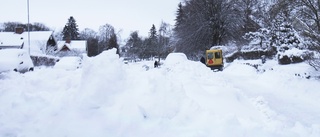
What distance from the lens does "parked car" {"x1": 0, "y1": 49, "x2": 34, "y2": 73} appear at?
55.9 ft

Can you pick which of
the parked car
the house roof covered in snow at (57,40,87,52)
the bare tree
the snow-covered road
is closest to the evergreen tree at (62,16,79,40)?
the house roof covered in snow at (57,40,87,52)

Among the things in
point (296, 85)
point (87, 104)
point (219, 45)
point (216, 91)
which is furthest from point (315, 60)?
point (219, 45)

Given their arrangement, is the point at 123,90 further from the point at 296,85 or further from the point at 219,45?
the point at 219,45

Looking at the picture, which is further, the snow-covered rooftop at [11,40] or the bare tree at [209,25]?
the snow-covered rooftop at [11,40]

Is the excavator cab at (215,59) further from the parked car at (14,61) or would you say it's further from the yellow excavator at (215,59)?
the parked car at (14,61)

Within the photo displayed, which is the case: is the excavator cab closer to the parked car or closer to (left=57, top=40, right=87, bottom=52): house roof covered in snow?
the parked car

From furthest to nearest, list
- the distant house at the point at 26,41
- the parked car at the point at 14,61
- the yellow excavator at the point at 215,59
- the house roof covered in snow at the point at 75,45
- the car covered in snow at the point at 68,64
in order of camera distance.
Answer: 1. the house roof covered in snow at the point at 75,45
2. the distant house at the point at 26,41
3. the yellow excavator at the point at 215,59
4. the car covered in snow at the point at 68,64
5. the parked car at the point at 14,61

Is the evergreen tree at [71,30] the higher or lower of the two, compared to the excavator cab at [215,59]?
higher

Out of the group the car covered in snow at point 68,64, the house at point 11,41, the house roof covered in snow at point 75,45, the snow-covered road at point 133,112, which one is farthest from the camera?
the house roof covered in snow at point 75,45

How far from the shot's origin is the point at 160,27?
101m

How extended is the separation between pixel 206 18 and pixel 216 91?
34236 mm

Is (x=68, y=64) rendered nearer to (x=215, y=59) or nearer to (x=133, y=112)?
(x=215, y=59)

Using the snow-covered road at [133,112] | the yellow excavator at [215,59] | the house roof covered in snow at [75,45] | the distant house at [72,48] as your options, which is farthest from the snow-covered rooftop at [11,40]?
the snow-covered road at [133,112]

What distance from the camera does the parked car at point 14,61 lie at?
17027mm
